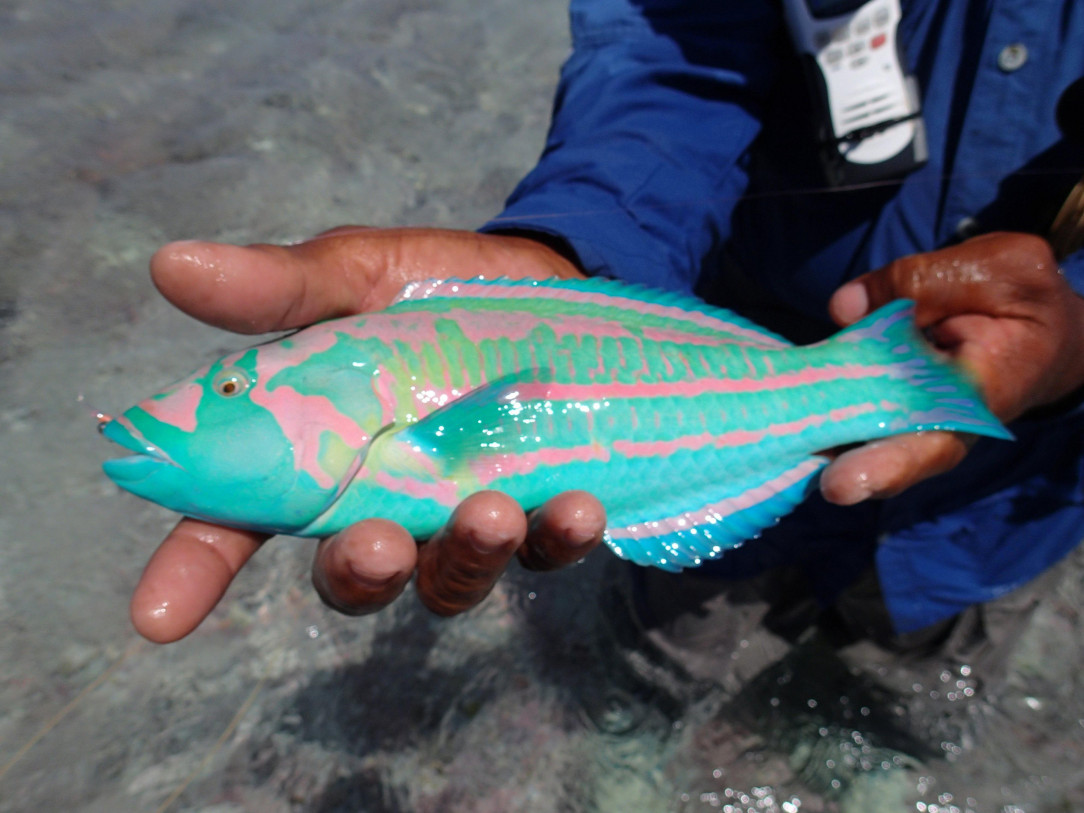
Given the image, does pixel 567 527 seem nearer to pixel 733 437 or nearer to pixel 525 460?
pixel 525 460

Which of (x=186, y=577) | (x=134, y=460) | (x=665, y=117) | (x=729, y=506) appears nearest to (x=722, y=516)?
(x=729, y=506)

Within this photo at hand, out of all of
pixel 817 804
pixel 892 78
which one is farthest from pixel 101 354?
pixel 817 804

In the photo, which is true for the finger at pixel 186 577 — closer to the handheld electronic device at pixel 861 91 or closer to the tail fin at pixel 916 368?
the tail fin at pixel 916 368

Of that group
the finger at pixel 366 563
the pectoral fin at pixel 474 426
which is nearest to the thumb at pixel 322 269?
the pectoral fin at pixel 474 426

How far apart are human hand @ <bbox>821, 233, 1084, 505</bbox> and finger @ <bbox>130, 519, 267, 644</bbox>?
1806 mm

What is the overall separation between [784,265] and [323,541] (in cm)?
246

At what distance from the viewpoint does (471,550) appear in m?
1.74

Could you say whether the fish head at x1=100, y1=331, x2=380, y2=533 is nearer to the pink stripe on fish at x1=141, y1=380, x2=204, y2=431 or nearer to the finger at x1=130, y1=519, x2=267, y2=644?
the pink stripe on fish at x1=141, y1=380, x2=204, y2=431

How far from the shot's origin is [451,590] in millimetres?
1922

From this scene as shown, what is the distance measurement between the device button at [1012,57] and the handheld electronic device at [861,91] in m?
0.29

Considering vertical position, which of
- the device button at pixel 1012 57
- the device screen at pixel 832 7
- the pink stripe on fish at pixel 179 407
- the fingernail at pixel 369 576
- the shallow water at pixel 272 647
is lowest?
the shallow water at pixel 272 647

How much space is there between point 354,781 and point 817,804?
2423mm

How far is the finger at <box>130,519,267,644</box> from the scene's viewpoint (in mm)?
1712

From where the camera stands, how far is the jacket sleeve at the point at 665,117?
2.89 m
